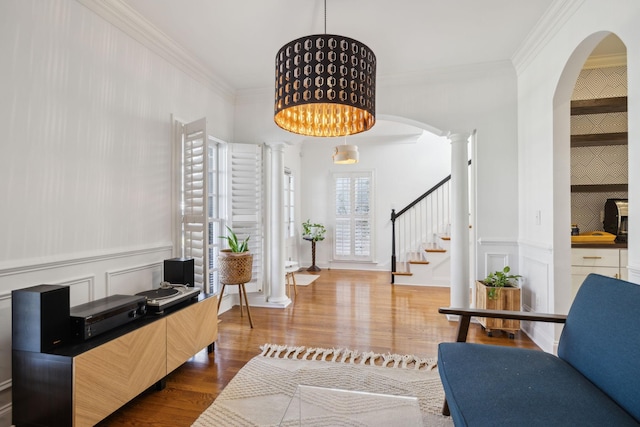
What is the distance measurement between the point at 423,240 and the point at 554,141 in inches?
133

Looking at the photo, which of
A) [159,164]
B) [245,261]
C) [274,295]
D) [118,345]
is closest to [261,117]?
[159,164]

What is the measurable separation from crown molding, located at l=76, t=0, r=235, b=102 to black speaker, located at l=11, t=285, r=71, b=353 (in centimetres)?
189

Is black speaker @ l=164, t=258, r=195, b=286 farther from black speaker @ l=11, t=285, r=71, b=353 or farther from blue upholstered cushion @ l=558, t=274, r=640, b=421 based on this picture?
blue upholstered cushion @ l=558, t=274, r=640, b=421

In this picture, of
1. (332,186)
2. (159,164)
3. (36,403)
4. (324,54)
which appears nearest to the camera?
(324,54)

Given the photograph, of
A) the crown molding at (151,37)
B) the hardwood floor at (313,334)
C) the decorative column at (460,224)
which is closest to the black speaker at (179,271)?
the hardwood floor at (313,334)

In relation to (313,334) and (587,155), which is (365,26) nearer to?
(587,155)

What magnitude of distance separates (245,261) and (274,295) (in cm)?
94

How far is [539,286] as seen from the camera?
2.76 m

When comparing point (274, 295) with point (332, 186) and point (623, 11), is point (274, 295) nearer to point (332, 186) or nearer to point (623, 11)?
point (332, 186)

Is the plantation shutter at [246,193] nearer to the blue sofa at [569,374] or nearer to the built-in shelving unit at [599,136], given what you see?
the blue sofa at [569,374]

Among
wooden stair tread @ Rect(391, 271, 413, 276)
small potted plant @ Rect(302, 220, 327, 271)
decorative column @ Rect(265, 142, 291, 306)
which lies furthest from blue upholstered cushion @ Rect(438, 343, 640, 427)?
small potted plant @ Rect(302, 220, 327, 271)

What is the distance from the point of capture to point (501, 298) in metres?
2.92

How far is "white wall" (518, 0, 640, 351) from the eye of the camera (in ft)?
5.58

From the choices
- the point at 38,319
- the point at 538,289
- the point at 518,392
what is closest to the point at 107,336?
the point at 38,319
